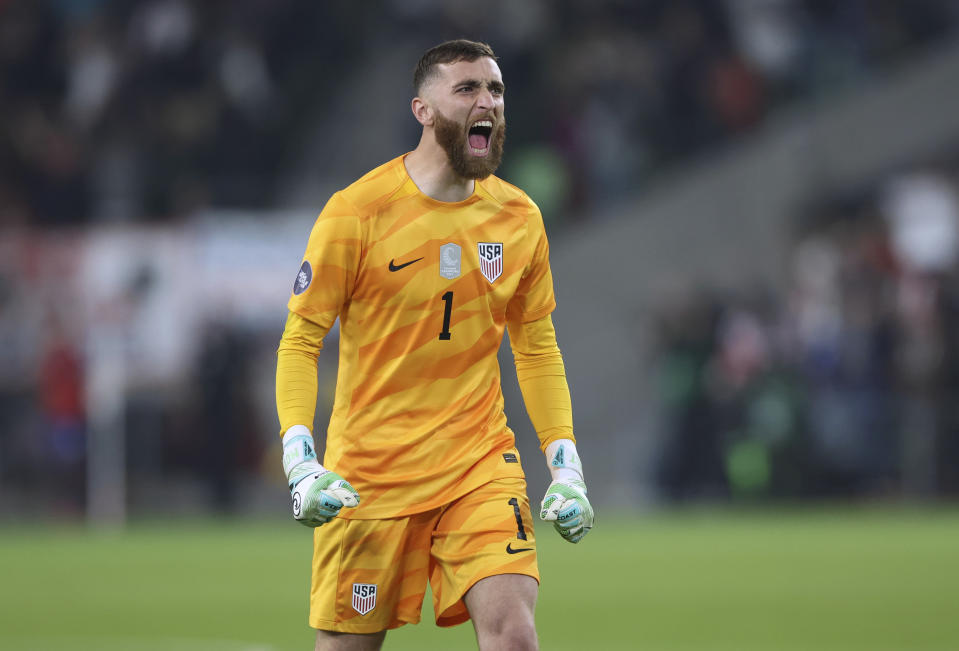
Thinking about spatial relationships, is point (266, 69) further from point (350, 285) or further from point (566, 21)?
point (350, 285)

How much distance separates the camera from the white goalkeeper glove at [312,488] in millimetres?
5133

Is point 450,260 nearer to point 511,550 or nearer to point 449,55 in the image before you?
point 449,55

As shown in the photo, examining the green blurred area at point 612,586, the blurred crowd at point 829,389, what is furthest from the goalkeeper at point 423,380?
the blurred crowd at point 829,389

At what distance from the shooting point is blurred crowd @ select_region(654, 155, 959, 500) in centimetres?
1745

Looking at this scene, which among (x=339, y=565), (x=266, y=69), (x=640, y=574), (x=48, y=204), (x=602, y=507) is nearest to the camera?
(x=339, y=565)

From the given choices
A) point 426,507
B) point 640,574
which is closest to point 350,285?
point 426,507

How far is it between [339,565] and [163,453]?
13.0 metres

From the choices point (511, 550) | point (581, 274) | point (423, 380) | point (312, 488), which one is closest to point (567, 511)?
point (511, 550)

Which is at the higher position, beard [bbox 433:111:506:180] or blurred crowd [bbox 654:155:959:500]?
beard [bbox 433:111:506:180]

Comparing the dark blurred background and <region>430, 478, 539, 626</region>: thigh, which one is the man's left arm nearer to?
<region>430, 478, 539, 626</region>: thigh

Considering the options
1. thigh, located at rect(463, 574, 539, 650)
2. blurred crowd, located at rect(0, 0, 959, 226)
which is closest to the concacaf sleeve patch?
thigh, located at rect(463, 574, 539, 650)

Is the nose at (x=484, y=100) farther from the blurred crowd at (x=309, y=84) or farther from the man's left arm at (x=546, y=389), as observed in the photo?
the blurred crowd at (x=309, y=84)

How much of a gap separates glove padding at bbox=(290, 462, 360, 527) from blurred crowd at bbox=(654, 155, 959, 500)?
1268cm

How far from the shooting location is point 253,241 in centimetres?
1747
